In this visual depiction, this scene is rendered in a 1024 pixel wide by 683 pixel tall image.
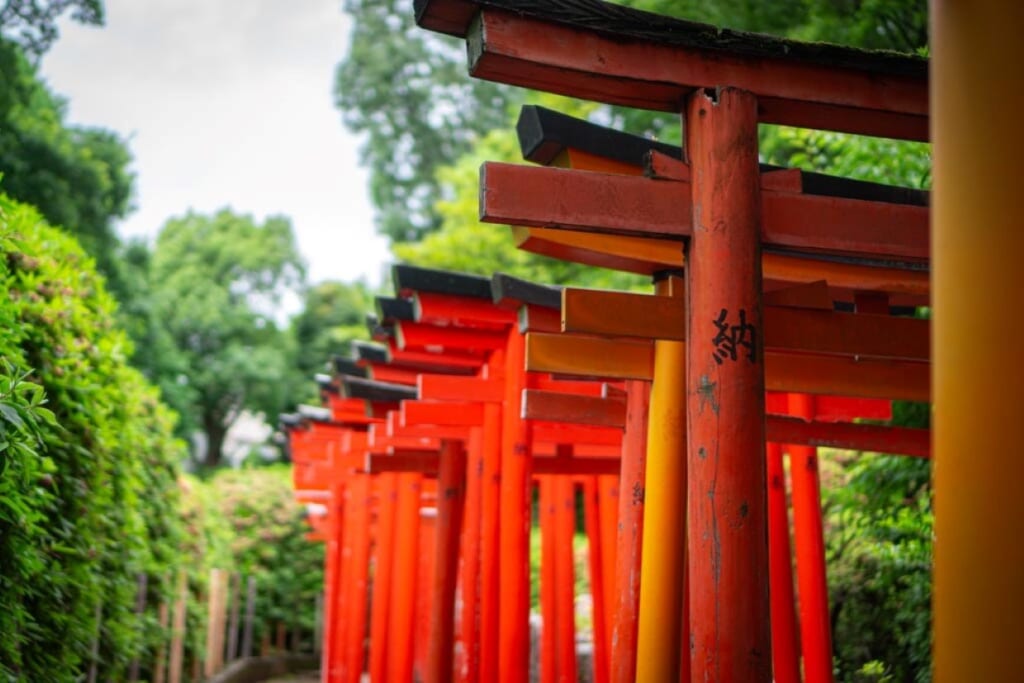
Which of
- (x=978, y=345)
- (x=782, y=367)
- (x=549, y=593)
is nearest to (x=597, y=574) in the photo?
(x=549, y=593)

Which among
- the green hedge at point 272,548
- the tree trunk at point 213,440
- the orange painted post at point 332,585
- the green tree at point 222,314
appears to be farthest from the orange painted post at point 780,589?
the tree trunk at point 213,440

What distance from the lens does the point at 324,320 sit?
3091 cm

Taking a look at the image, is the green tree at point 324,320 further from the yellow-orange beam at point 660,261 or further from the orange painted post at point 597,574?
the yellow-orange beam at point 660,261

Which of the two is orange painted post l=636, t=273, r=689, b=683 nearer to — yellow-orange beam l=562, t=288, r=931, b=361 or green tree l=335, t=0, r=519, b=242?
yellow-orange beam l=562, t=288, r=931, b=361

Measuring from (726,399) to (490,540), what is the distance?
3.87m

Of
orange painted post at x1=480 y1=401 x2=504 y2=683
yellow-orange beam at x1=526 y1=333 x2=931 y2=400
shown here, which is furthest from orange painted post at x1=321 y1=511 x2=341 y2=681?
yellow-orange beam at x1=526 y1=333 x2=931 y2=400

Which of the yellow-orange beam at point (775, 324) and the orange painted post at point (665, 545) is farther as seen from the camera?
the orange painted post at point (665, 545)

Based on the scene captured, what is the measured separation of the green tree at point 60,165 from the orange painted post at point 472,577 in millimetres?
4713

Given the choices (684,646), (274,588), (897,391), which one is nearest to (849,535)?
(897,391)

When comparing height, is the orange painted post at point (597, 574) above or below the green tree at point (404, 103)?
below

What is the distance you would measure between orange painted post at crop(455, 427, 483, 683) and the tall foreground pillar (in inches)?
218

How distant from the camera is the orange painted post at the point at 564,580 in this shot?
10.3 meters

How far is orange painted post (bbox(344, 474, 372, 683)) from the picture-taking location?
12.0 metres

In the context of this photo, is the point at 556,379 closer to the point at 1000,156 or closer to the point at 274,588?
the point at 1000,156
